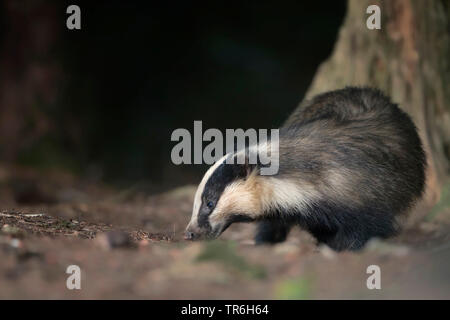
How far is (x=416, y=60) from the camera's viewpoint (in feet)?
25.7

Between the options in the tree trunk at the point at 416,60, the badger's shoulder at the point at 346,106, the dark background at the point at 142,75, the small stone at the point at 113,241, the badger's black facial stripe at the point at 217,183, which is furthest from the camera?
the dark background at the point at 142,75

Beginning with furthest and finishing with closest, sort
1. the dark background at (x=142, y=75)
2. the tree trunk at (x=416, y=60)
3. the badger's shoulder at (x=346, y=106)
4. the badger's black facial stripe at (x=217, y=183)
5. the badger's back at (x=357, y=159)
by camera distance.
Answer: the dark background at (x=142, y=75)
the tree trunk at (x=416, y=60)
the badger's shoulder at (x=346, y=106)
the badger's back at (x=357, y=159)
the badger's black facial stripe at (x=217, y=183)

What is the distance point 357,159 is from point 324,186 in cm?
45

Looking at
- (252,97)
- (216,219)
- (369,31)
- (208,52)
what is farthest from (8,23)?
(216,219)

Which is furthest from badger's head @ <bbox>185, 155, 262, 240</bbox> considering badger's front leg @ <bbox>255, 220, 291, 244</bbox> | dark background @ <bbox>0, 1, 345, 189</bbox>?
dark background @ <bbox>0, 1, 345, 189</bbox>

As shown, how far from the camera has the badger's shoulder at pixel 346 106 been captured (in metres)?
6.66

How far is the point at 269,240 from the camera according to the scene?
675cm

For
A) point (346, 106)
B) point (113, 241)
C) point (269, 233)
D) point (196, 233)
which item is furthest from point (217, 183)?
point (346, 106)

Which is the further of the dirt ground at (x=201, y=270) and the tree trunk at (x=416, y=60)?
the tree trunk at (x=416, y=60)

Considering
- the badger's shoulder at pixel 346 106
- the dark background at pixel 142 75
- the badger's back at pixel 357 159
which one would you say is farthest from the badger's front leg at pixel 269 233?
the dark background at pixel 142 75

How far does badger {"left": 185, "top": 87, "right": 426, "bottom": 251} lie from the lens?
5719 millimetres

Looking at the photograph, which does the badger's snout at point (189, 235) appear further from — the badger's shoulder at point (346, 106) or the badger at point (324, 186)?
the badger's shoulder at point (346, 106)

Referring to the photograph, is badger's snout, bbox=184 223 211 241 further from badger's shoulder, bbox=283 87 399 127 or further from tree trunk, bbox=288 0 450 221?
tree trunk, bbox=288 0 450 221

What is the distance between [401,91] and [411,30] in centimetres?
70
